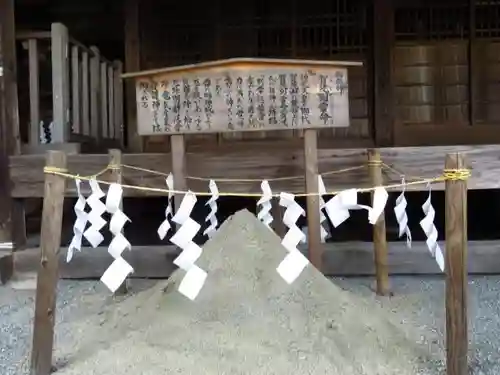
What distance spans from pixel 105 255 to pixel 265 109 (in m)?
2.16

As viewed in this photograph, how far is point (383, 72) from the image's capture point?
7.40 m

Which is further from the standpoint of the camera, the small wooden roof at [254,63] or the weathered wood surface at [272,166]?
the weathered wood surface at [272,166]

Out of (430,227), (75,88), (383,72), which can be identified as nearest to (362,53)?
(383,72)

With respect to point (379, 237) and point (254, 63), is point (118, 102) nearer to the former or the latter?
point (254, 63)

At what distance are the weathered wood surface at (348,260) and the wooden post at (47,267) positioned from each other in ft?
8.02

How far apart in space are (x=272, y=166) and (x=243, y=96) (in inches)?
39.7

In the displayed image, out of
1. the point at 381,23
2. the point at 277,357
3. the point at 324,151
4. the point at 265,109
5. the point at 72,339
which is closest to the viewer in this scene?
the point at 277,357

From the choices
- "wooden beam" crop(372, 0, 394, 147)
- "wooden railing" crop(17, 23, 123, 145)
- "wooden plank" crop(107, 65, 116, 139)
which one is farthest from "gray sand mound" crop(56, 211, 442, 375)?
"wooden plank" crop(107, 65, 116, 139)

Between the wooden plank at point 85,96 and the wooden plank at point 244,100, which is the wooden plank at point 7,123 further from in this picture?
the wooden plank at point 244,100

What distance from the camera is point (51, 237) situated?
3.30m

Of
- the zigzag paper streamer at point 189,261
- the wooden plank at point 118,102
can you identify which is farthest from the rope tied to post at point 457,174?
the wooden plank at point 118,102

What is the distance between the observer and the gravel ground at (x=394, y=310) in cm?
371

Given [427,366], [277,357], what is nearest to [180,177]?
[277,357]

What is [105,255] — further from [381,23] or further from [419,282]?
[381,23]
